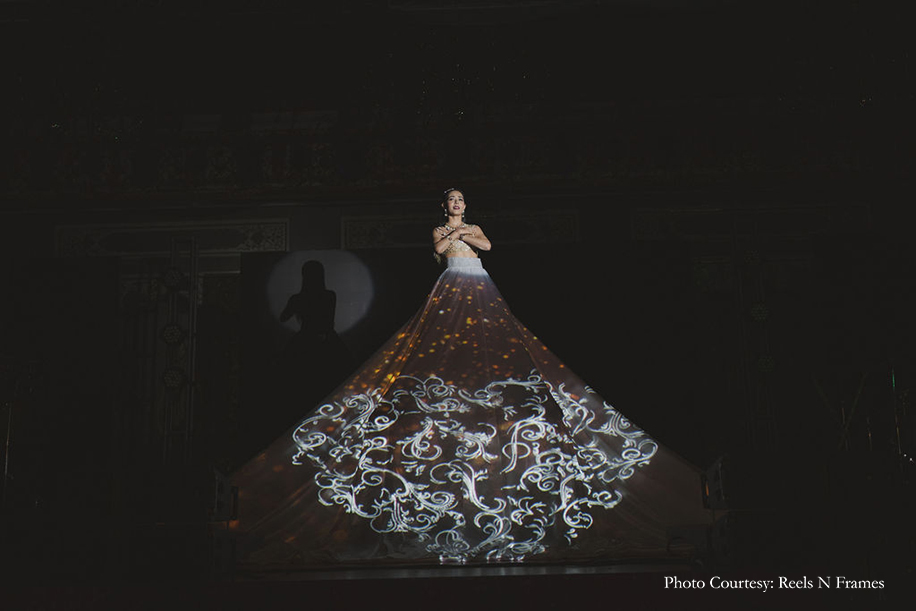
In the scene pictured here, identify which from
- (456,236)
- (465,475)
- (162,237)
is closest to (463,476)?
(465,475)

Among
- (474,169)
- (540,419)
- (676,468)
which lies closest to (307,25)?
(474,169)

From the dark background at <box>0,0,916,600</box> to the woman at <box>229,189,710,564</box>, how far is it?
6.15 ft

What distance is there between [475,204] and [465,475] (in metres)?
3.72

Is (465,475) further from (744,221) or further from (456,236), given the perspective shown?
(744,221)

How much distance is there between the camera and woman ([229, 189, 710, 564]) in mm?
3178

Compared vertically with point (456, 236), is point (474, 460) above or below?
below

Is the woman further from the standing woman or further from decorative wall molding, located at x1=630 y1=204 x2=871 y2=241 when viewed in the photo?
decorative wall molding, located at x1=630 y1=204 x2=871 y2=241

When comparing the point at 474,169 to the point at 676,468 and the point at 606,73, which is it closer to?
the point at 606,73

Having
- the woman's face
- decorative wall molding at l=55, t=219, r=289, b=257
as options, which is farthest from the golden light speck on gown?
decorative wall molding at l=55, t=219, r=289, b=257

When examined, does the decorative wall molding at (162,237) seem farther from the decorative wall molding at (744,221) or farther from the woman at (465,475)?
→ the woman at (465,475)

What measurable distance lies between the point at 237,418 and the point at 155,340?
2.94ft

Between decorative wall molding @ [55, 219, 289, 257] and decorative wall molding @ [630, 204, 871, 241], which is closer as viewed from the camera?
decorative wall molding @ [630, 204, 871, 241]

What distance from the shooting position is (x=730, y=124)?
6.58m

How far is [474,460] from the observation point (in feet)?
11.0
